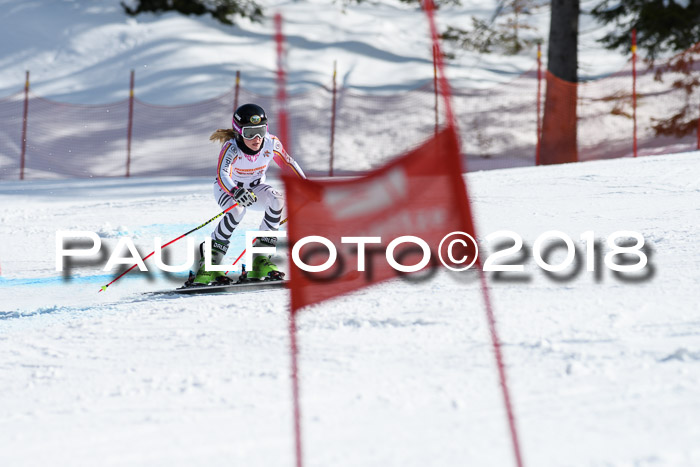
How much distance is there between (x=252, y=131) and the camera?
22.2 feet

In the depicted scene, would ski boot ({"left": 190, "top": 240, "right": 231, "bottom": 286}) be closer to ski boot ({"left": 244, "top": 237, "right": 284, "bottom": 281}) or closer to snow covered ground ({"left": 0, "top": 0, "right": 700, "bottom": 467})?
ski boot ({"left": 244, "top": 237, "right": 284, "bottom": 281})

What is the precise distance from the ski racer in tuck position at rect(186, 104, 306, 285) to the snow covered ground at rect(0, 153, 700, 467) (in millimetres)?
706

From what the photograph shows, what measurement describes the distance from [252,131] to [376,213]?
3.52 meters

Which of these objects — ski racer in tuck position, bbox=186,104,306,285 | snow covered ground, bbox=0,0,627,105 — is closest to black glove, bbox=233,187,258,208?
ski racer in tuck position, bbox=186,104,306,285

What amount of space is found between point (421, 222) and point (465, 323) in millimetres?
1621

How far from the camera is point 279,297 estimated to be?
20.5 feet

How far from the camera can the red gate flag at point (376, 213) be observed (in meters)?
3.17

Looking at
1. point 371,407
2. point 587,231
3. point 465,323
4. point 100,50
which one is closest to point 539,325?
point 465,323

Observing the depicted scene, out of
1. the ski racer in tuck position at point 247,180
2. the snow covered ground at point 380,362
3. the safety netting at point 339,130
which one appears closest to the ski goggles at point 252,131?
the ski racer in tuck position at point 247,180

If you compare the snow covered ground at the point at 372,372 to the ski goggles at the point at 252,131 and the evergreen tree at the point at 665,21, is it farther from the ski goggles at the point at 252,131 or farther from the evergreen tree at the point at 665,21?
the evergreen tree at the point at 665,21

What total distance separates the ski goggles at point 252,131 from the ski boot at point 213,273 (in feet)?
3.35

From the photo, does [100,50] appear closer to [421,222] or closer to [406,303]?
[406,303]

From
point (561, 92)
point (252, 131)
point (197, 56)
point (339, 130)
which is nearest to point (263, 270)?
point (252, 131)

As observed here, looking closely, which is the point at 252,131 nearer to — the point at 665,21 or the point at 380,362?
the point at 380,362
